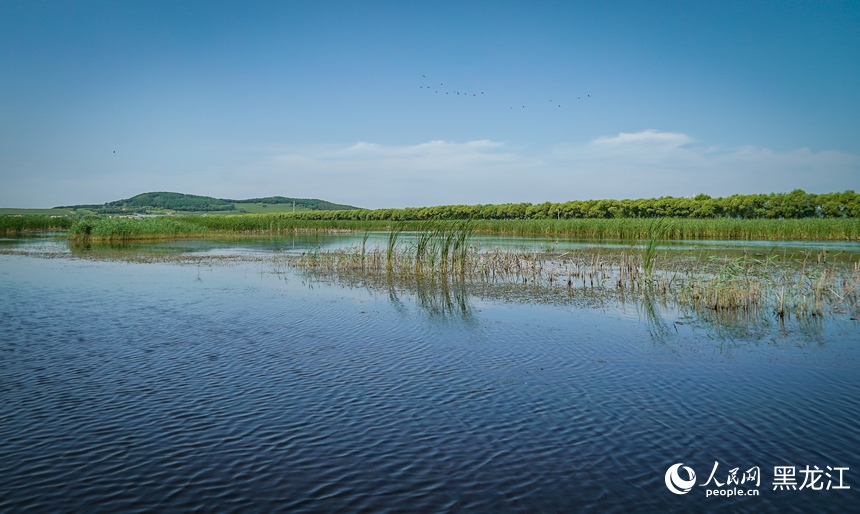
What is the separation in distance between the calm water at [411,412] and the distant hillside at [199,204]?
118 metres

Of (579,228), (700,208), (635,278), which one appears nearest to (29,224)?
(579,228)

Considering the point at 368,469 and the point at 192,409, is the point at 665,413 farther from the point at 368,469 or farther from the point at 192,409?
the point at 192,409

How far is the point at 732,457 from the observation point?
17.9 feet

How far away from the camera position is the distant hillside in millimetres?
135250

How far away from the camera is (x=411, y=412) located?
6508 millimetres

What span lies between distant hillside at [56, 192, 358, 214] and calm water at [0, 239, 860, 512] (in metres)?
118

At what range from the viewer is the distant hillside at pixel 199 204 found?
135250 mm

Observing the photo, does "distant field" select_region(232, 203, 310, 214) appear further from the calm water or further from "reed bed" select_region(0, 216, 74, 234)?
the calm water

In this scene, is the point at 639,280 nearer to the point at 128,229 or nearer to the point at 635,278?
the point at 635,278

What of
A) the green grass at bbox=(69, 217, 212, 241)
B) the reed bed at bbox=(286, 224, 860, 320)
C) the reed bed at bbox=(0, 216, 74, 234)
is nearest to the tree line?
the green grass at bbox=(69, 217, 212, 241)

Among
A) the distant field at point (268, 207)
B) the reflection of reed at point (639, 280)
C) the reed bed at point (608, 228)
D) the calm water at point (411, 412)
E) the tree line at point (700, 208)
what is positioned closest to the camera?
the calm water at point (411, 412)

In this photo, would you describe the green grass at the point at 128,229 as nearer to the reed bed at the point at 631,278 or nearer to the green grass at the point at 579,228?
the green grass at the point at 579,228

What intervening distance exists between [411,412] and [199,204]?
159 meters

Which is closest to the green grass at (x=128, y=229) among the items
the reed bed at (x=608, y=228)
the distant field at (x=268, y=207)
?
the reed bed at (x=608, y=228)
